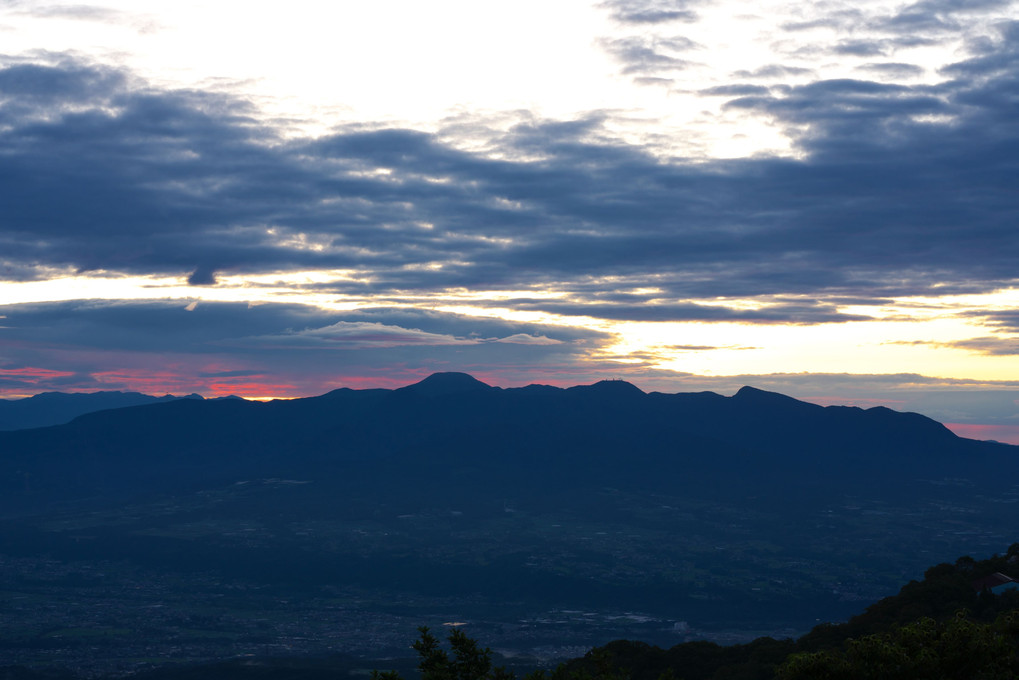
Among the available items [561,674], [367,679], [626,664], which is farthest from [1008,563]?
[367,679]

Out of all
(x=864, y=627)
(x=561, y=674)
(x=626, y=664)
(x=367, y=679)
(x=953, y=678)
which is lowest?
(x=367, y=679)

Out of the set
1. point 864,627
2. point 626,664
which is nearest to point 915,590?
point 864,627

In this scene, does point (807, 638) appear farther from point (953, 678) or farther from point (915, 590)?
point (953, 678)

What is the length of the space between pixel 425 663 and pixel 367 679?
164 meters

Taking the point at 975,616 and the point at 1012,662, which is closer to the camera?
the point at 1012,662

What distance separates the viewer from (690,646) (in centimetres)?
11000

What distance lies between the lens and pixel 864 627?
94688mm

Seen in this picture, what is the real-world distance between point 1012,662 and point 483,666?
1044 inches

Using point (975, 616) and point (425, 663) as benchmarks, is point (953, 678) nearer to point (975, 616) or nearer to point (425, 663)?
point (425, 663)

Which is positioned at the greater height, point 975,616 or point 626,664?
point 975,616

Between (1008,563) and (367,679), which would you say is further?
(367,679)

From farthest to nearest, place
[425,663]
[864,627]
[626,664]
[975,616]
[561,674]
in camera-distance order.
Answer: [626,664]
[864,627]
[975,616]
[561,674]
[425,663]

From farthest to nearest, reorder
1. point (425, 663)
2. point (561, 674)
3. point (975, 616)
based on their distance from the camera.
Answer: point (975, 616), point (561, 674), point (425, 663)

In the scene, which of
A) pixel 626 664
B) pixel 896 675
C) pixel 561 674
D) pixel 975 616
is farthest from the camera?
pixel 626 664
